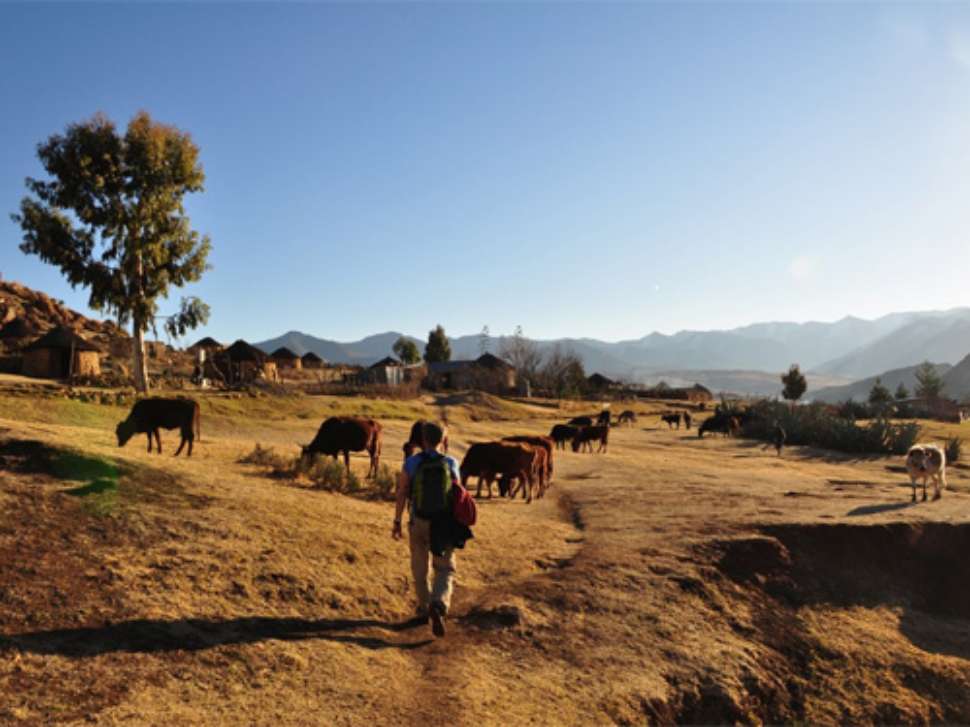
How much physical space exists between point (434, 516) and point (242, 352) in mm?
54704

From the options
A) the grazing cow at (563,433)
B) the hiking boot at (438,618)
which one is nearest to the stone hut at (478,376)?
the grazing cow at (563,433)

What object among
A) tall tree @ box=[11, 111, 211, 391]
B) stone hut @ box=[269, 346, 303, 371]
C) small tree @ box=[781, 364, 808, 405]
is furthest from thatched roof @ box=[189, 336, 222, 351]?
small tree @ box=[781, 364, 808, 405]

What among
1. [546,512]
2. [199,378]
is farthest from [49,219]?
[546,512]

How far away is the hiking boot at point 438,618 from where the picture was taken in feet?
24.1

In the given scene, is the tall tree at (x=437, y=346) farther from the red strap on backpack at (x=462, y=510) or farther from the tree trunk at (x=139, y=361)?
the red strap on backpack at (x=462, y=510)

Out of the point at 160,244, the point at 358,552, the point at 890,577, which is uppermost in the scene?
the point at 160,244

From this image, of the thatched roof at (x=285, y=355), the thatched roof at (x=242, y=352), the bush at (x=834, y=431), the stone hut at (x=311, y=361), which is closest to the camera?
the bush at (x=834, y=431)

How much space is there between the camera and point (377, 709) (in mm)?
5805

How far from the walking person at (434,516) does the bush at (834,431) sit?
31894 millimetres

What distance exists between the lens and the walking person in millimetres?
7199

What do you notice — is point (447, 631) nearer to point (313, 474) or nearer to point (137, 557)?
point (137, 557)

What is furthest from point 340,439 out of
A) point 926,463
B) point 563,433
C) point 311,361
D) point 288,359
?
point 311,361

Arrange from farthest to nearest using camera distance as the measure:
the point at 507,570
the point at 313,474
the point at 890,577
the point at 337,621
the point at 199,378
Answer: the point at 199,378 < the point at 313,474 < the point at 890,577 < the point at 507,570 < the point at 337,621

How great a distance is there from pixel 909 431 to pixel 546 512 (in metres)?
26.7
